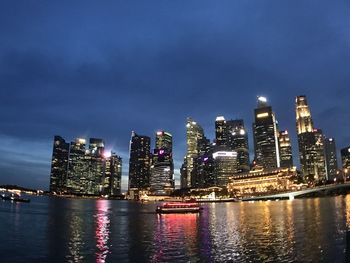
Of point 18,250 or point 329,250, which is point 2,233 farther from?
point 329,250

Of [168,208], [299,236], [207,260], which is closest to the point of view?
[207,260]

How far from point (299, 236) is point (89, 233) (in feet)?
124

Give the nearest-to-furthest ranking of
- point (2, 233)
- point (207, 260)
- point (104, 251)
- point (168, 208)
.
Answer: point (207, 260) → point (104, 251) → point (2, 233) → point (168, 208)

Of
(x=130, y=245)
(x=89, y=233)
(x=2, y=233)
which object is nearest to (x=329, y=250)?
(x=130, y=245)

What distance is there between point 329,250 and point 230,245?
43.9ft

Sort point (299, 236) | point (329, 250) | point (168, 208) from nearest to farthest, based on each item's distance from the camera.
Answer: point (329, 250) → point (299, 236) → point (168, 208)

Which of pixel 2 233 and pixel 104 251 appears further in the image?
pixel 2 233

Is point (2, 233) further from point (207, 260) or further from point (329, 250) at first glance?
point (329, 250)

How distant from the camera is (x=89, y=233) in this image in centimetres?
7212

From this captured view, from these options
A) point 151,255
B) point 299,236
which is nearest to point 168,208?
point 299,236

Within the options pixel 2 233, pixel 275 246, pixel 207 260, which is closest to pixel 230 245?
pixel 275 246

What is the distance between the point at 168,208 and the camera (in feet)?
474

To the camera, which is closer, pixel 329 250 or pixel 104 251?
pixel 329 250

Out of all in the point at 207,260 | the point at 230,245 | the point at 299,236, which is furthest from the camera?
the point at 299,236
